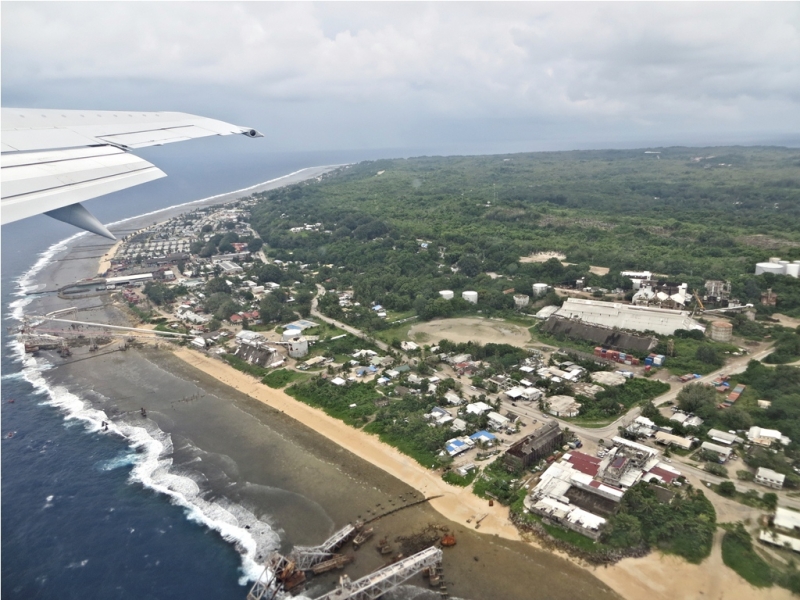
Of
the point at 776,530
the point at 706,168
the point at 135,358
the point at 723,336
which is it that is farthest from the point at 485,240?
the point at 706,168

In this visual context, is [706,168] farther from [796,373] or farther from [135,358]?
[135,358]

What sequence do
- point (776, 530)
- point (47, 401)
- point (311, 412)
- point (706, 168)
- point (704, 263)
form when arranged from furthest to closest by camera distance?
point (706, 168) < point (704, 263) < point (47, 401) < point (311, 412) < point (776, 530)

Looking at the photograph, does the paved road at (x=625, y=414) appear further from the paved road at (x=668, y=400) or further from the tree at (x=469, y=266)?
the tree at (x=469, y=266)

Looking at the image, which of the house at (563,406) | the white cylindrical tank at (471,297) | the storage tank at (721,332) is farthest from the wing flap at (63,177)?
the storage tank at (721,332)

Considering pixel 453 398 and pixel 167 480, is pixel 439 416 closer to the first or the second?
pixel 453 398

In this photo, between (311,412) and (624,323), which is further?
(624,323)

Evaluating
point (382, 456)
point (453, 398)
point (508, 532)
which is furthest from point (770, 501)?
point (382, 456)

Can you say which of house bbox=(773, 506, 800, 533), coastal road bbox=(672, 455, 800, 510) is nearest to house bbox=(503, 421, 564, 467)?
coastal road bbox=(672, 455, 800, 510)
